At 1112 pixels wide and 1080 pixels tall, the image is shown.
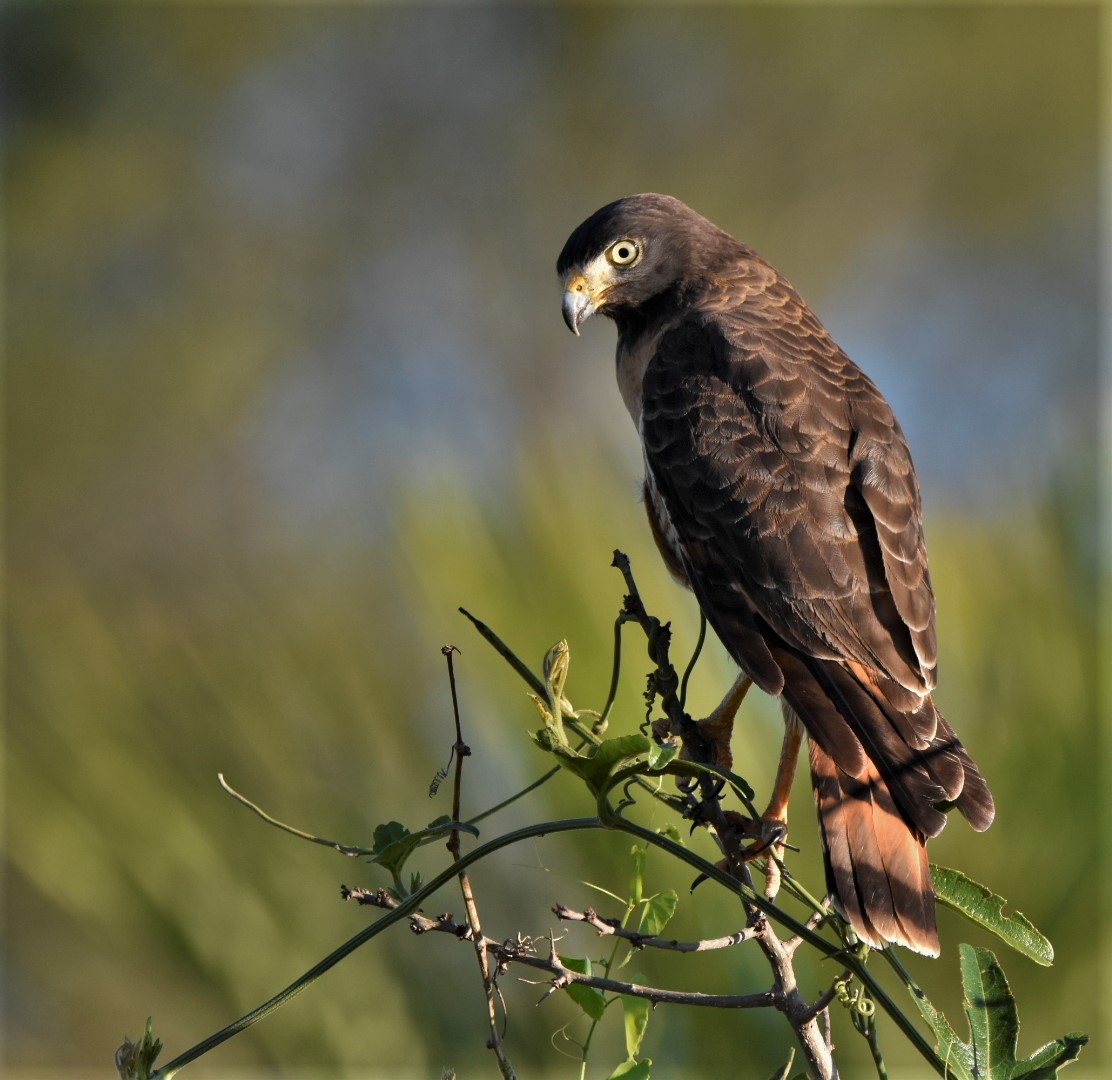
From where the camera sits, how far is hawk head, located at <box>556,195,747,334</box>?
3623mm

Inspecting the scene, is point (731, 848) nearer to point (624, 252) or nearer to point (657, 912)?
point (657, 912)

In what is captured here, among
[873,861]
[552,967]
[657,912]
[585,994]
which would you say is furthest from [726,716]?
[552,967]

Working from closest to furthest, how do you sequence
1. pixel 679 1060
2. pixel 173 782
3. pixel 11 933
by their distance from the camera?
pixel 679 1060, pixel 173 782, pixel 11 933

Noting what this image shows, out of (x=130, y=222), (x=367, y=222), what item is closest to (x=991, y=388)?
(x=367, y=222)

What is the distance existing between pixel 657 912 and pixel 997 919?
377mm

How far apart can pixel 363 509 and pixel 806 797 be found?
789 cm

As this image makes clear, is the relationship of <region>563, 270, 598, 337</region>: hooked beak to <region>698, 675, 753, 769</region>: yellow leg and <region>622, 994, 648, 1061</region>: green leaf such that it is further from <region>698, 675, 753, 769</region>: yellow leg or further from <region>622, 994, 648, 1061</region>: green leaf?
<region>622, 994, 648, 1061</region>: green leaf

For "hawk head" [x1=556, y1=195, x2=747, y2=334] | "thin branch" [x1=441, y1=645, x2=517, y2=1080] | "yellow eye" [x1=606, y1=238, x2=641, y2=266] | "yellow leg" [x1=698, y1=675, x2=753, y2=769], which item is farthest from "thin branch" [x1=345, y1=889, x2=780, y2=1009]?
"yellow eye" [x1=606, y1=238, x2=641, y2=266]

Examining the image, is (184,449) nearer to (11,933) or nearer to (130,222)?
(130,222)

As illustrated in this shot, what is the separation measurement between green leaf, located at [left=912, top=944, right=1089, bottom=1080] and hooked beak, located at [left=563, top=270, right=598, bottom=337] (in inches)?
96.9

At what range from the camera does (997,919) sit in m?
1.48

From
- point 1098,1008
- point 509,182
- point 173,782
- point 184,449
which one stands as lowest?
point 1098,1008

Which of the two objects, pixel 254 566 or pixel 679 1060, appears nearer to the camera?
pixel 679 1060

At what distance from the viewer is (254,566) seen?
10.9 m
